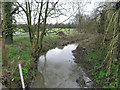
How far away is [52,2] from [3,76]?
4886 millimetres

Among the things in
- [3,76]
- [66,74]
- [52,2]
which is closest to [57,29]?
[52,2]

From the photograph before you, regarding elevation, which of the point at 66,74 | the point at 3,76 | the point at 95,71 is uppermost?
the point at 3,76

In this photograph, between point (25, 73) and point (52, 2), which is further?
point (52, 2)

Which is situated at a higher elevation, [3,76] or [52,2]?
[52,2]

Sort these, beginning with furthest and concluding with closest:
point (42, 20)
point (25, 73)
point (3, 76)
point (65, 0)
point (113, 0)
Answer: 1. point (42, 20)
2. point (65, 0)
3. point (25, 73)
4. point (3, 76)
5. point (113, 0)

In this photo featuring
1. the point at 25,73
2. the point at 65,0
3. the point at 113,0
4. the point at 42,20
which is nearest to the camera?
the point at 113,0

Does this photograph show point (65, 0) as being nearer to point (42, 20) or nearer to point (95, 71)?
point (42, 20)

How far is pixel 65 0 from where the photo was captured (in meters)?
5.75

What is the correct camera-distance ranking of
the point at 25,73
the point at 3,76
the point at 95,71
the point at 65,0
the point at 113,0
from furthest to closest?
1. the point at 65,0
2. the point at 95,71
3. the point at 25,73
4. the point at 3,76
5. the point at 113,0

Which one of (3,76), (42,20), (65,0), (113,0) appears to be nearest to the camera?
(113,0)

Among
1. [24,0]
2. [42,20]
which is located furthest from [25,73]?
[24,0]

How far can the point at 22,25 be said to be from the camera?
587 centimetres

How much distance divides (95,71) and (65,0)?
4.65 m

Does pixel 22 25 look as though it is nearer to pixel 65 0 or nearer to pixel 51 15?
pixel 51 15
